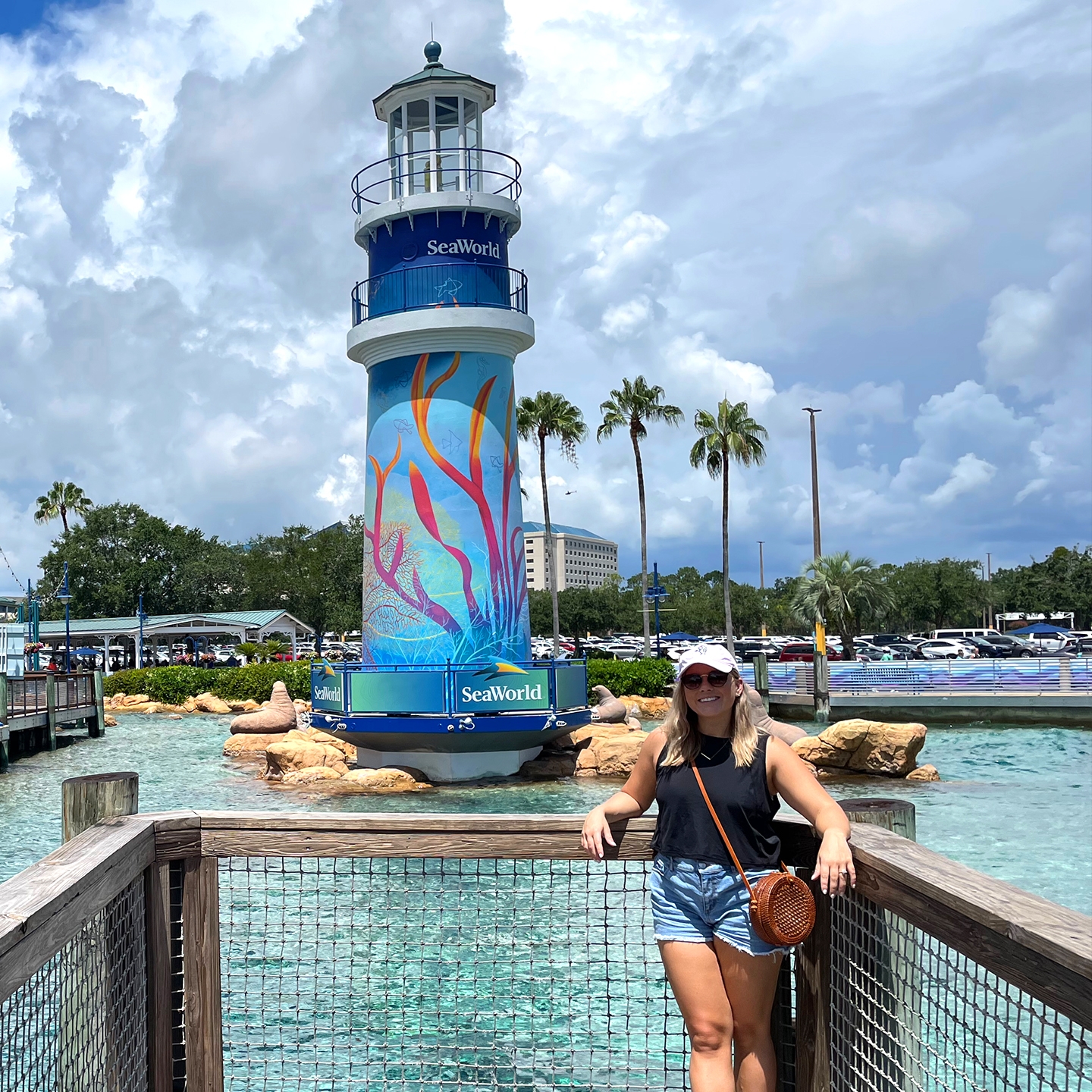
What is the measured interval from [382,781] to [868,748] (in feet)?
30.1

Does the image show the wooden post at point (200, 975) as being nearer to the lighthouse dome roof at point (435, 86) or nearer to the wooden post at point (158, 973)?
the wooden post at point (158, 973)

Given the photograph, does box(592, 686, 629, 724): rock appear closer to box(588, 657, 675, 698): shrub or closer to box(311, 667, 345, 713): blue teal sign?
box(588, 657, 675, 698): shrub

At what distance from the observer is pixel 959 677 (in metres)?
32.1

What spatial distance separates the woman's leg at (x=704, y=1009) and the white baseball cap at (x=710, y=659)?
0.86 m

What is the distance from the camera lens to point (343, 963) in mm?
→ 9719

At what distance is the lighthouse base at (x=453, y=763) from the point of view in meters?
20.8

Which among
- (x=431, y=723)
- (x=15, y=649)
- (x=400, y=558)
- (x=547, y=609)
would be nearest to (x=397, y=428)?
(x=400, y=558)

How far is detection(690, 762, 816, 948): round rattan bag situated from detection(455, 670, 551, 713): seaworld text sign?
1704cm

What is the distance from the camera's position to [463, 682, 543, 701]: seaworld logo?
20250mm

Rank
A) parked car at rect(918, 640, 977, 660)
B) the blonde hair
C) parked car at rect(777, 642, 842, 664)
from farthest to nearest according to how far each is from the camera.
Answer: parked car at rect(918, 640, 977, 660) < parked car at rect(777, 642, 842, 664) < the blonde hair

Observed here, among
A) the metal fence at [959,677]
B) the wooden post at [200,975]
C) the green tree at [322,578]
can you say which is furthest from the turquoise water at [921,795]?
the green tree at [322,578]

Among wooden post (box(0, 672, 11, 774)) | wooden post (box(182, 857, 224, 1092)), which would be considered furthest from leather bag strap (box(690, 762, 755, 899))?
wooden post (box(0, 672, 11, 774))

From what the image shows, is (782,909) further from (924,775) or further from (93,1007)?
(924,775)

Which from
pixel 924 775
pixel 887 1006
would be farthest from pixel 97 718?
pixel 887 1006
